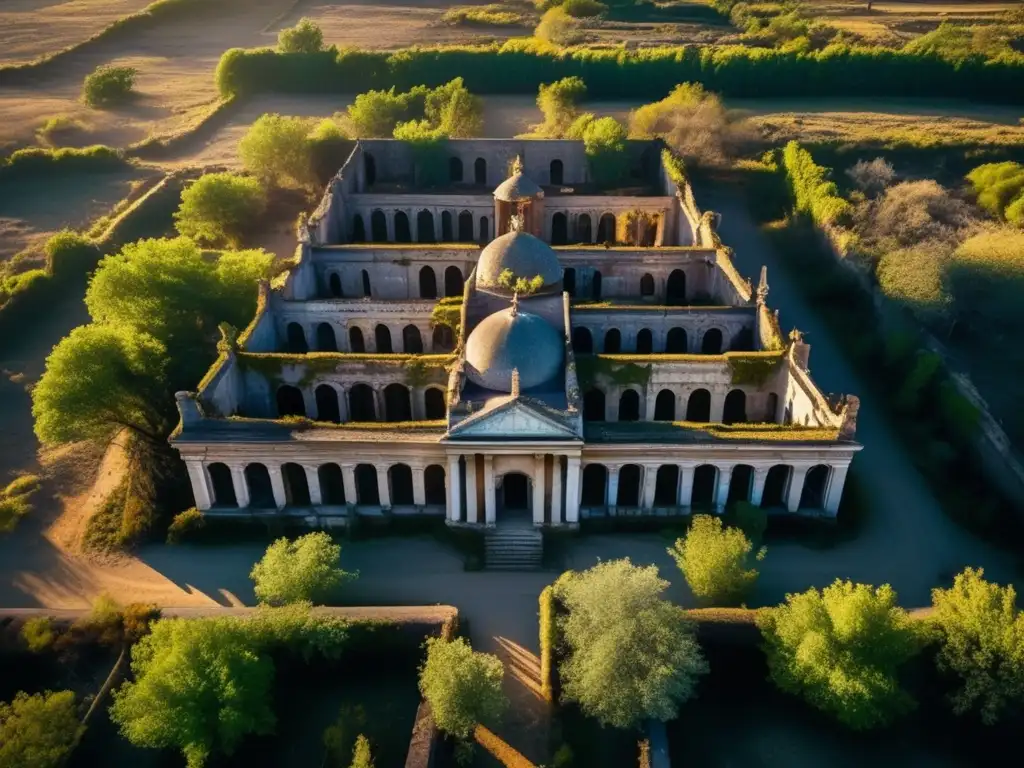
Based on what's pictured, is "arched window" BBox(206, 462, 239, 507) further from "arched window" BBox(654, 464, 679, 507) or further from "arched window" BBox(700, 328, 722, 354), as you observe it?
"arched window" BBox(700, 328, 722, 354)

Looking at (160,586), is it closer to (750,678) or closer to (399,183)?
(750,678)

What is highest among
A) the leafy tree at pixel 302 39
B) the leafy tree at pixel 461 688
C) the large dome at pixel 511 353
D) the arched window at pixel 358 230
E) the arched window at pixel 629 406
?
the leafy tree at pixel 302 39

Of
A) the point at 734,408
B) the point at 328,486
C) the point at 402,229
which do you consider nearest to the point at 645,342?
the point at 734,408

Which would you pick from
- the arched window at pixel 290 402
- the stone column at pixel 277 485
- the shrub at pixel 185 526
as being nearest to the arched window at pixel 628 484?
the stone column at pixel 277 485

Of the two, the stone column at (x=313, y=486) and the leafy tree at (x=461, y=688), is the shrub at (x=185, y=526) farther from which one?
the leafy tree at (x=461, y=688)

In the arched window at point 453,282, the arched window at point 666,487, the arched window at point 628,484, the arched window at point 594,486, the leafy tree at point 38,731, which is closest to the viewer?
the leafy tree at point 38,731

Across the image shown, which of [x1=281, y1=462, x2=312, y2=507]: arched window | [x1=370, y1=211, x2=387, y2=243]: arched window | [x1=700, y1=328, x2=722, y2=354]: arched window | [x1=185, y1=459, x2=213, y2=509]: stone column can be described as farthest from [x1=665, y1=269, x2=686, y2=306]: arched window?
[x1=185, y1=459, x2=213, y2=509]: stone column
